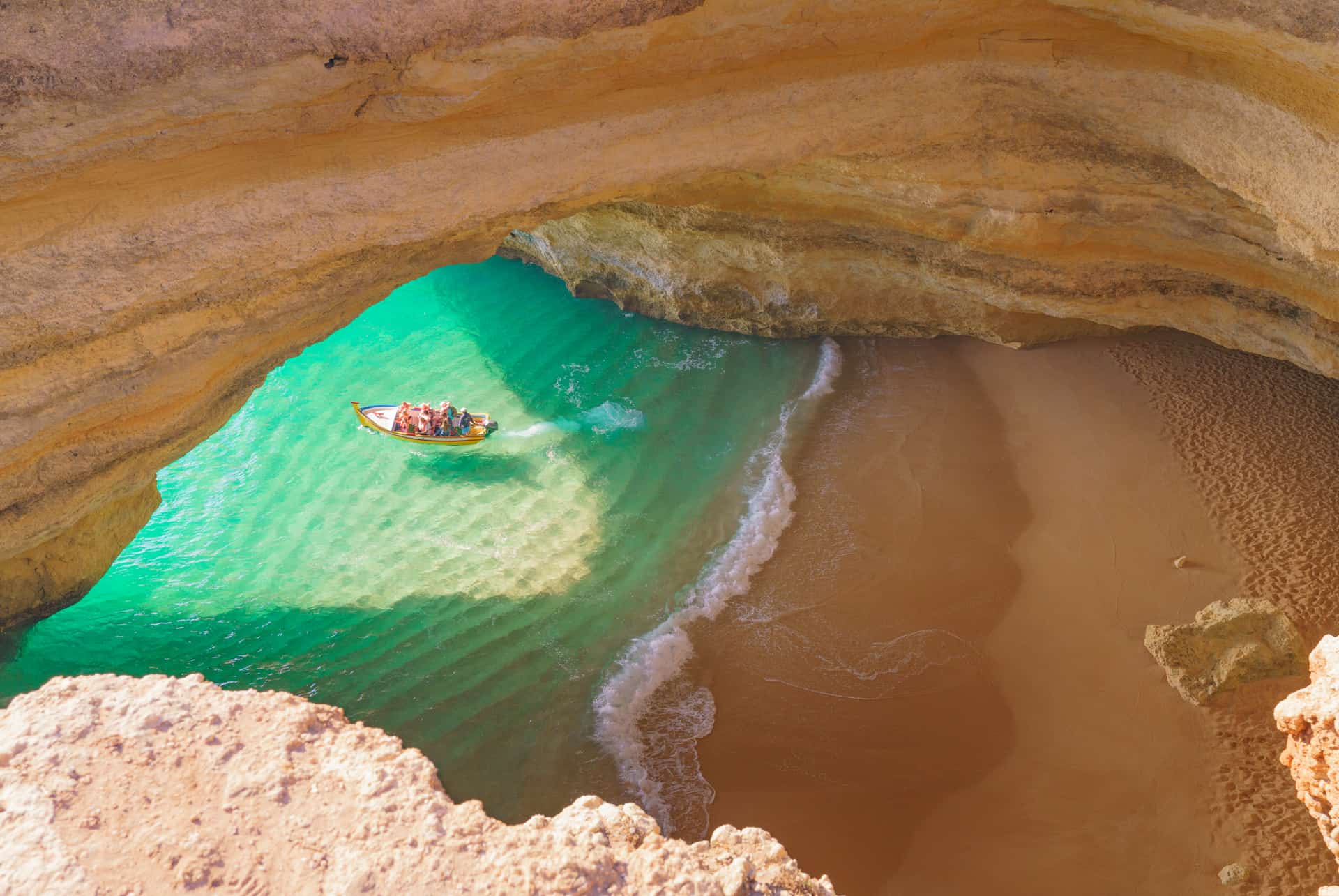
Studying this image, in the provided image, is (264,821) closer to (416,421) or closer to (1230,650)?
(1230,650)

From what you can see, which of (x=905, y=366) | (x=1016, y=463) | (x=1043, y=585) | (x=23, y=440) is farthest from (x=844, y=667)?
(x=23, y=440)

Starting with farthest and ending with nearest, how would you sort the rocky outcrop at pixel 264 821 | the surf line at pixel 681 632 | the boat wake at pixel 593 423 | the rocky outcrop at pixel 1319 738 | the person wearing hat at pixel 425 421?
1. the boat wake at pixel 593 423
2. the person wearing hat at pixel 425 421
3. the surf line at pixel 681 632
4. the rocky outcrop at pixel 1319 738
5. the rocky outcrop at pixel 264 821

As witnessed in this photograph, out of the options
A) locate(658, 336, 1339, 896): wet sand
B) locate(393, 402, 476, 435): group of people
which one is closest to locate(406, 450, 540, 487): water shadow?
locate(393, 402, 476, 435): group of people

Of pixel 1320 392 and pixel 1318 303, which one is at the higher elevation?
pixel 1318 303

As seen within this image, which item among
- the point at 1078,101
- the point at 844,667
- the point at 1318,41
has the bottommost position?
the point at 844,667

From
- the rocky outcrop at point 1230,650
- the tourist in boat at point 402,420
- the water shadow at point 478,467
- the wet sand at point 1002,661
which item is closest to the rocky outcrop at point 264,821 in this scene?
the wet sand at point 1002,661

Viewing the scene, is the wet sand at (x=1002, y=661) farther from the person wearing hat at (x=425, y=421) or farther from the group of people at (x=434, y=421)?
the person wearing hat at (x=425, y=421)

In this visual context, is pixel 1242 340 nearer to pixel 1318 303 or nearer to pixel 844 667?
pixel 1318 303
